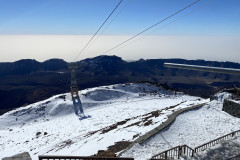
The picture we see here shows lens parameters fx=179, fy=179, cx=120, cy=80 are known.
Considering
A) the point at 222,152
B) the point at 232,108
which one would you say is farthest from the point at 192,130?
the point at 232,108

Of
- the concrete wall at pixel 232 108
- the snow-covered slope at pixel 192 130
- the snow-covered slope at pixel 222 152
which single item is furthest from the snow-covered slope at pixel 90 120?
the snow-covered slope at pixel 222 152

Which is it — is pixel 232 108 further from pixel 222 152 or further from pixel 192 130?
pixel 222 152

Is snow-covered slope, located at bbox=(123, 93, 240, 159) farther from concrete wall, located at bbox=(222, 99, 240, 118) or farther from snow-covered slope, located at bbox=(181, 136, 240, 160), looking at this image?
snow-covered slope, located at bbox=(181, 136, 240, 160)

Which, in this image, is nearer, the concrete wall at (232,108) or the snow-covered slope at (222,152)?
the snow-covered slope at (222,152)

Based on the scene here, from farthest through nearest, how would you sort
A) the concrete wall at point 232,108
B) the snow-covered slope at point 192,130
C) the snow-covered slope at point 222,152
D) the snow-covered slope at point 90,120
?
the concrete wall at point 232,108 < the snow-covered slope at point 90,120 < the snow-covered slope at point 192,130 < the snow-covered slope at point 222,152

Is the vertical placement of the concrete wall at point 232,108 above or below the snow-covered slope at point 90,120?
above

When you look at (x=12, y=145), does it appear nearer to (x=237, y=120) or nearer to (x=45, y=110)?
(x=45, y=110)

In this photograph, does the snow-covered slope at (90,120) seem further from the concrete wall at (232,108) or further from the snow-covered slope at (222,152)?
the snow-covered slope at (222,152)

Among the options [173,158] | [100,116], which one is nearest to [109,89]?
[100,116]
